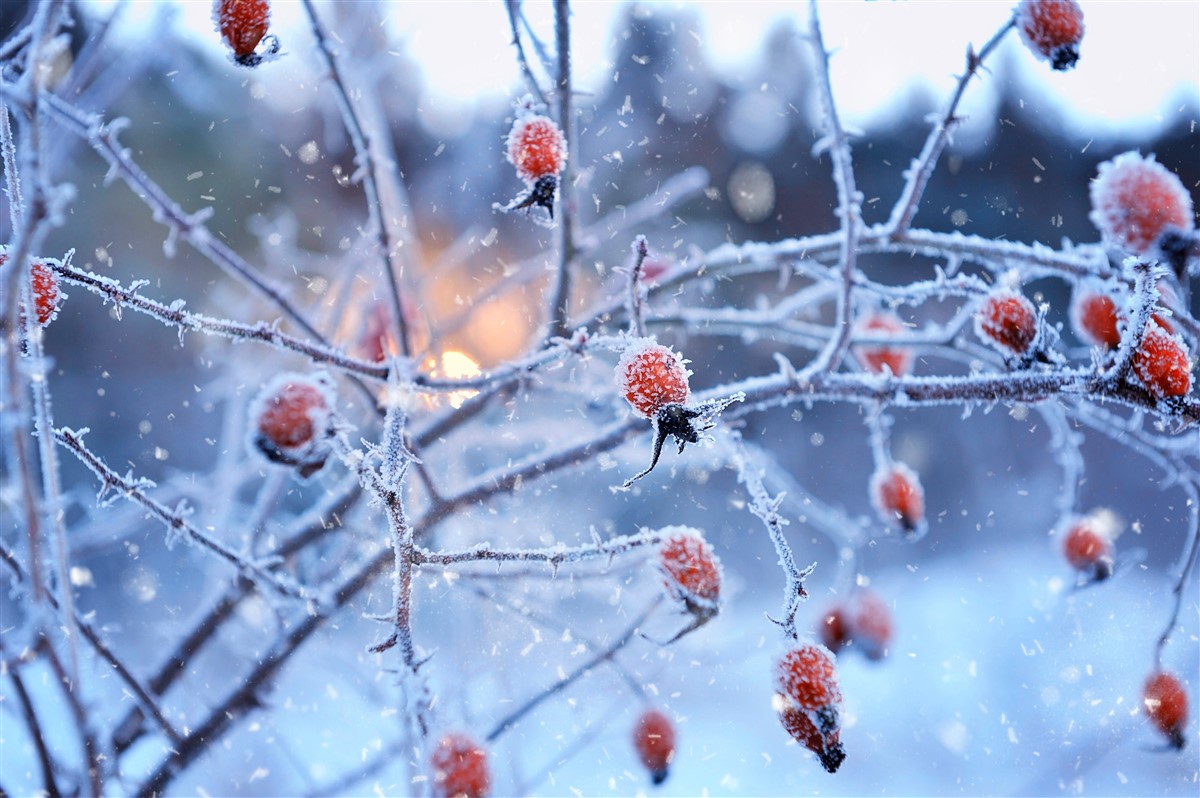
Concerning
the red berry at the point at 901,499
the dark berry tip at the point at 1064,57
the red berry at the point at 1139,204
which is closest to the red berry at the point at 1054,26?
the dark berry tip at the point at 1064,57

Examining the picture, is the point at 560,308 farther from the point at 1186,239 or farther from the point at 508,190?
the point at 508,190

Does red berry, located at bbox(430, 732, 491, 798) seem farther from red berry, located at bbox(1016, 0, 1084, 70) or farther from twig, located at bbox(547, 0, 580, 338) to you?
red berry, located at bbox(1016, 0, 1084, 70)

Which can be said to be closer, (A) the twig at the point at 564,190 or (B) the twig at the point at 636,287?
(B) the twig at the point at 636,287

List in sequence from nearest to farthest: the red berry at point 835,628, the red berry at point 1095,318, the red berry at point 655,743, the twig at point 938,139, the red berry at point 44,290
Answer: the red berry at point 44,290, the twig at point 938,139, the red berry at point 1095,318, the red berry at point 655,743, the red berry at point 835,628

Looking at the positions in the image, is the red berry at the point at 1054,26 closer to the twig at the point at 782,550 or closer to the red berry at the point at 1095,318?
the red berry at the point at 1095,318

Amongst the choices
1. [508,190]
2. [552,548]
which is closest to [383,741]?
[552,548]

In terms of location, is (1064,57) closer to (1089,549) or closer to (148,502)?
(1089,549)

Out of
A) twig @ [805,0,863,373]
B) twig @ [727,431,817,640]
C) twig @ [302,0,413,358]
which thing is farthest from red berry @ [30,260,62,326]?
twig @ [805,0,863,373]
